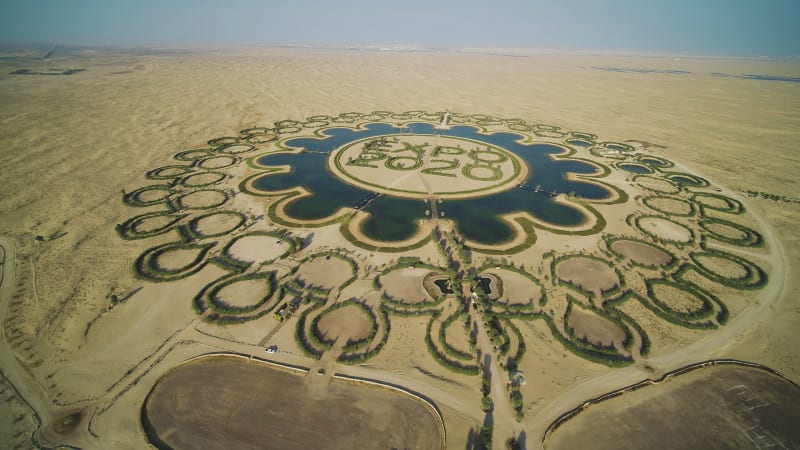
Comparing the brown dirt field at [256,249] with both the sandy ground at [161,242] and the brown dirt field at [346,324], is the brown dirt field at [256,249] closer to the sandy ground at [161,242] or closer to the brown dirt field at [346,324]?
the sandy ground at [161,242]

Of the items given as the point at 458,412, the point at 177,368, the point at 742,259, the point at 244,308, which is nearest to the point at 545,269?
the point at 458,412

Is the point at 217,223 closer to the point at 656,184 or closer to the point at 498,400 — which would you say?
the point at 498,400

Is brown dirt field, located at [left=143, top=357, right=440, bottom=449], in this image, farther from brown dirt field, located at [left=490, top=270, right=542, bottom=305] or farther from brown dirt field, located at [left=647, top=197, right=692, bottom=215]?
brown dirt field, located at [left=647, top=197, right=692, bottom=215]

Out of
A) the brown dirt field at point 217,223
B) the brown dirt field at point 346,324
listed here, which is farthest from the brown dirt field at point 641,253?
the brown dirt field at point 217,223

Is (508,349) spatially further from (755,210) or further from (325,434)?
(755,210)

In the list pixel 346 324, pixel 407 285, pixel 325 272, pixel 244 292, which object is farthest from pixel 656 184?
pixel 244 292

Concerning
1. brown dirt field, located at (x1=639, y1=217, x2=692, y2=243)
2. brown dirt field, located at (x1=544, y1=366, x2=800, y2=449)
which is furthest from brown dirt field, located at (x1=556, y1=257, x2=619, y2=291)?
brown dirt field, located at (x1=639, y1=217, x2=692, y2=243)
